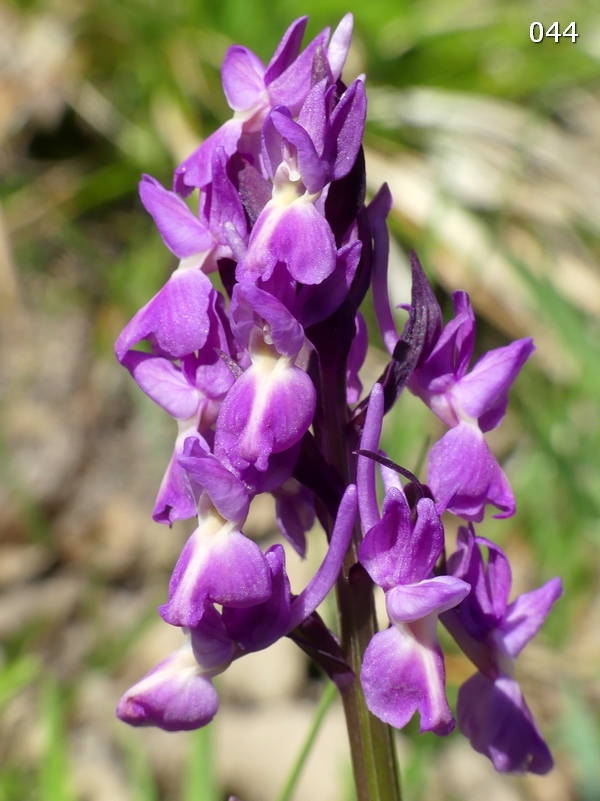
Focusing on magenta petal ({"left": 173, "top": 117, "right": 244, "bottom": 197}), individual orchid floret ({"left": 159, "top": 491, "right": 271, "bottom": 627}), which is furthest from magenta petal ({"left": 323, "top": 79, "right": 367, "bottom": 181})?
individual orchid floret ({"left": 159, "top": 491, "right": 271, "bottom": 627})

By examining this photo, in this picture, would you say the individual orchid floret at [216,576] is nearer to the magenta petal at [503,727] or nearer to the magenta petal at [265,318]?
the magenta petal at [265,318]

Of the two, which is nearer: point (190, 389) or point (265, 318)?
point (265, 318)

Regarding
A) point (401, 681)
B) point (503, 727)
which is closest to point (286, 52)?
point (401, 681)

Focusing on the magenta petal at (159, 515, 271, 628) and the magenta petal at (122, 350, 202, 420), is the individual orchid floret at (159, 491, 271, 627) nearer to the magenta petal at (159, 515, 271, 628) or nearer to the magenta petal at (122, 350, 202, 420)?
the magenta petal at (159, 515, 271, 628)

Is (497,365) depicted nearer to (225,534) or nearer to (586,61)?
(225,534)

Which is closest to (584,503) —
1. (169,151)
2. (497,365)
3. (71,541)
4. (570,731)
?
(570,731)

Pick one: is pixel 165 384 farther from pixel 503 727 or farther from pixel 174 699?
pixel 503 727

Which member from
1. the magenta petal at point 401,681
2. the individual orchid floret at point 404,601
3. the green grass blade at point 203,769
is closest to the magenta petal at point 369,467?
the individual orchid floret at point 404,601
